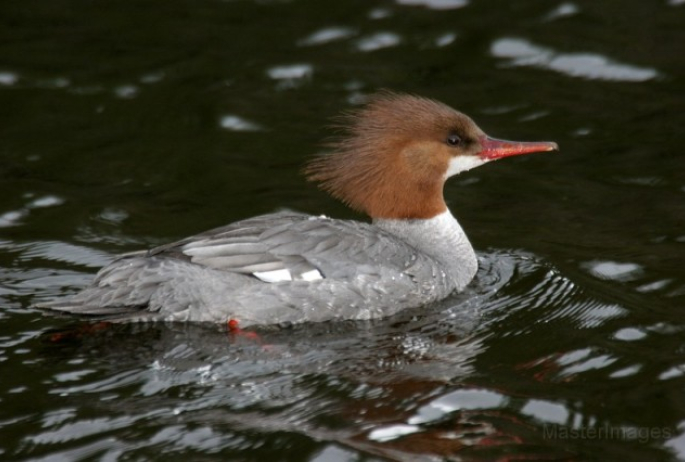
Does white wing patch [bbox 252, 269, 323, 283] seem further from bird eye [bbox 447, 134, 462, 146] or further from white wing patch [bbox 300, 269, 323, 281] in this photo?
bird eye [bbox 447, 134, 462, 146]

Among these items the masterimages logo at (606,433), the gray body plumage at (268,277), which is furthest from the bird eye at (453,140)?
the masterimages logo at (606,433)

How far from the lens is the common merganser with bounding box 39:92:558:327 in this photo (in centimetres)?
700

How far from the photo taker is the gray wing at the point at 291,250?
23.4 feet

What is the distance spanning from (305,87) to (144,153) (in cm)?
179

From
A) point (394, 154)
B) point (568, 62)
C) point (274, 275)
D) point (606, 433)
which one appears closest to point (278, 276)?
point (274, 275)

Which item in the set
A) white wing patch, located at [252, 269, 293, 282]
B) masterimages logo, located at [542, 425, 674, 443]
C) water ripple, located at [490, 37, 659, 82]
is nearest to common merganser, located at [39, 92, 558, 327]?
white wing patch, located at [252, 269, 293, 282]

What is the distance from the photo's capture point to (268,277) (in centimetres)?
714

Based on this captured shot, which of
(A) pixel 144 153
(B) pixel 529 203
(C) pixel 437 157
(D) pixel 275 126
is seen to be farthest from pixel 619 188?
(A) pixel 144 153

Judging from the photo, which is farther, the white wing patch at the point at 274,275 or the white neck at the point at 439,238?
the white neck at the point at 439,238

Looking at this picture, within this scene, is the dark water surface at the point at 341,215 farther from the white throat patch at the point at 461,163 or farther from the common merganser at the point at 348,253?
the white throat patch at the point at 461,163

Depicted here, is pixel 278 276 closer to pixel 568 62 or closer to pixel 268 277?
pixel 268 277

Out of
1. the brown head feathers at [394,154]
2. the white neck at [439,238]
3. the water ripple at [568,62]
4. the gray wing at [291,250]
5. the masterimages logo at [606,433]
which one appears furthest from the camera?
the water ripple at [568,62]

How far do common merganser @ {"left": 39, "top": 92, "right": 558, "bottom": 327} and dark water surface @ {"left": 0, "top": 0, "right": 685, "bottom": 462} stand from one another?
0.17m

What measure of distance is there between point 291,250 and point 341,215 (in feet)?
6.47
